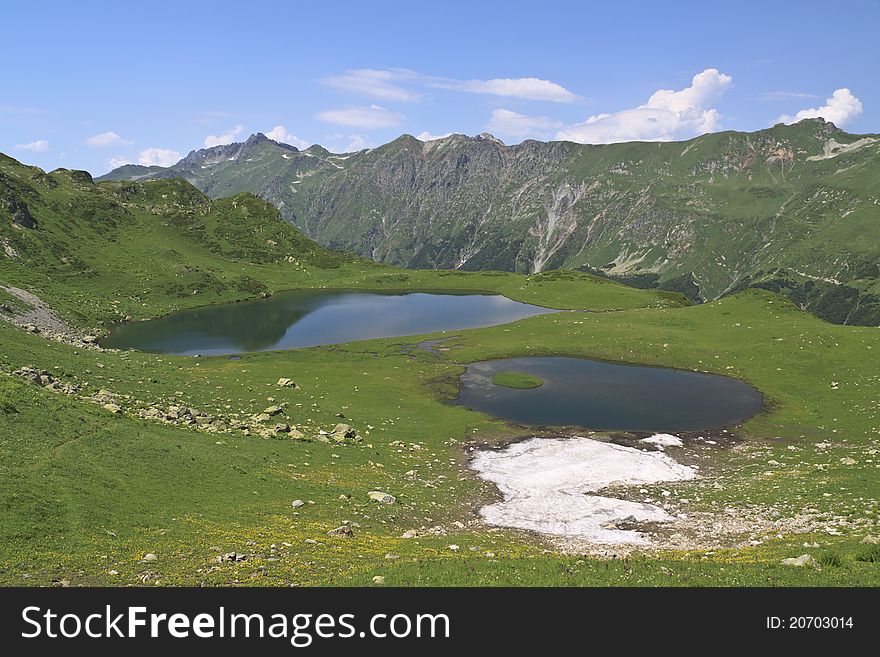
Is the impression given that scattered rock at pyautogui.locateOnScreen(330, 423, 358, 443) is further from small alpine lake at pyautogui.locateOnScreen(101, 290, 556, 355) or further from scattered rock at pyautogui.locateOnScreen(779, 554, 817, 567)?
small alpine lake at pyautogui.locateOnScreen(101, 290, 556, 355)

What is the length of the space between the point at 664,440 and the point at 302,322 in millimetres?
113492

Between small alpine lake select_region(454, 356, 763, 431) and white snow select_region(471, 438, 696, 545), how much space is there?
35.1ft

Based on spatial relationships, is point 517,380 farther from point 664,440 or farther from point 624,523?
point 624,523

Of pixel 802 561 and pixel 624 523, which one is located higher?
pixel 802 561

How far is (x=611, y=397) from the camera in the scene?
73.5 metres

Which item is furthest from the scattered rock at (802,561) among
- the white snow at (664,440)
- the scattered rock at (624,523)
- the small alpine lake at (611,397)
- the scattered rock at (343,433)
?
the small alpine lake at (611,397)

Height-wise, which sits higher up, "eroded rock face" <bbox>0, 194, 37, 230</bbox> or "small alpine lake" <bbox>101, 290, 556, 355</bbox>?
"eroded rock face" <bbox>0, 194, 37, 230</bbox>

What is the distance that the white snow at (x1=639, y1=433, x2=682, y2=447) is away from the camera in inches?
2156

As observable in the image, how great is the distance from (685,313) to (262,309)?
127 m

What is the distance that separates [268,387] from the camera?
70.8m

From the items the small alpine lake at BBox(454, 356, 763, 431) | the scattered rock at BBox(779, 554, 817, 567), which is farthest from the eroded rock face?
the scattered rock at BBox(779, 554, 817, 567)

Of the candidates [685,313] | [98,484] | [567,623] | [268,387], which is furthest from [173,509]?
[685,313]

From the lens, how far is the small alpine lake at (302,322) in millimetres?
120125

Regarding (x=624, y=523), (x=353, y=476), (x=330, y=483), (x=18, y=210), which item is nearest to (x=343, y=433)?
(x=353, y=476)
